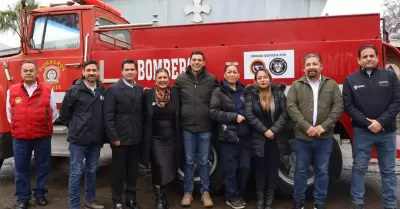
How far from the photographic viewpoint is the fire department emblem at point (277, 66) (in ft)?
13.4

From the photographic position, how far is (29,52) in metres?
4.95

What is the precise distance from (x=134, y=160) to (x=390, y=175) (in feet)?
8.80

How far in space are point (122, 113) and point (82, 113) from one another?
41 cm

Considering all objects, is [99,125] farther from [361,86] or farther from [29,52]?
[361,86]

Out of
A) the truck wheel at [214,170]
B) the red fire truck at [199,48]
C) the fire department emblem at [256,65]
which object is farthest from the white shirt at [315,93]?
the truck wheel at [214,170]

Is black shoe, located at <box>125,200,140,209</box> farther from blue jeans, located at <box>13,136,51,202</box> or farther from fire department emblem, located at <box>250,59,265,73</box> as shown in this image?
fire department emblem, located at <box>250,59,265,73</box>

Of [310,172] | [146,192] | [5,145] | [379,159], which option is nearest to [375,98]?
[379,159]

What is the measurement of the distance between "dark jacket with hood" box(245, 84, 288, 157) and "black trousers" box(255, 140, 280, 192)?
11 centimetres

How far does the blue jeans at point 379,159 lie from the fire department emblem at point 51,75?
3776 millimetres

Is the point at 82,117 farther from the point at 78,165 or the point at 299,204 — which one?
the point at 299,204

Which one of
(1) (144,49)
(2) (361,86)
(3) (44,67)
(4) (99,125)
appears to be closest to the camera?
(2) (361,86)

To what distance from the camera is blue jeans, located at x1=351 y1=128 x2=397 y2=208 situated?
356cm

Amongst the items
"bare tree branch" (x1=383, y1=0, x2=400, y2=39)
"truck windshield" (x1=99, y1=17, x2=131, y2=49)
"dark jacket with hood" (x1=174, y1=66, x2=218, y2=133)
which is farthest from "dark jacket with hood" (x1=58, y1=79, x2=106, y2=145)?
"bare tree branch" (x1=383, y1=0, x2=400, y2=39)

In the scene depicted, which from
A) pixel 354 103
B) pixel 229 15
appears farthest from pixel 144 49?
pixel 229 15
